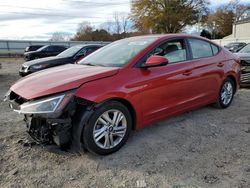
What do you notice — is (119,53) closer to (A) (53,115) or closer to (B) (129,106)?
(B) (129,106)

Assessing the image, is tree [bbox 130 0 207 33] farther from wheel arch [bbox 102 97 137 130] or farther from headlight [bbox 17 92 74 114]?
headlight [bbox 17 92 74 114]

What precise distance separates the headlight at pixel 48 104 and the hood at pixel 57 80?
0.08 m

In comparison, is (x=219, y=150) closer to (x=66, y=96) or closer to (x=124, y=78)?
(x=124, y=78)

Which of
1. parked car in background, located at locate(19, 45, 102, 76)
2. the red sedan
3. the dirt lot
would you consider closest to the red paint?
the red sedan

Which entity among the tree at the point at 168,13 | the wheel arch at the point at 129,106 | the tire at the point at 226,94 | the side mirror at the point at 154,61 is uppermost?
the tree at the point at 168,13

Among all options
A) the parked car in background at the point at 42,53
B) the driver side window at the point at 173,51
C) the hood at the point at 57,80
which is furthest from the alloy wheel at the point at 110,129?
the parked car in background at the point at 42,53

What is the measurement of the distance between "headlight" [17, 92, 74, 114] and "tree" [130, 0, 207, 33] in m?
42.9

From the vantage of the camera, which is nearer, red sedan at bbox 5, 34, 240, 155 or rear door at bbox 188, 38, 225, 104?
red sedan at bbox 5, 34, 240, 155

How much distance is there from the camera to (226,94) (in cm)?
561

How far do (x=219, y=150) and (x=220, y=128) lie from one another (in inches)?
34.6

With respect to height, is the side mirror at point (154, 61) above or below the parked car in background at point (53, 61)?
above

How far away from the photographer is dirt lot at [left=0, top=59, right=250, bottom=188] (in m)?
3.01

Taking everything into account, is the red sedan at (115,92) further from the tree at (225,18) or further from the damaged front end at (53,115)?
the tree at (225,18)

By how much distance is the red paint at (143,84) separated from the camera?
3.36 metres
